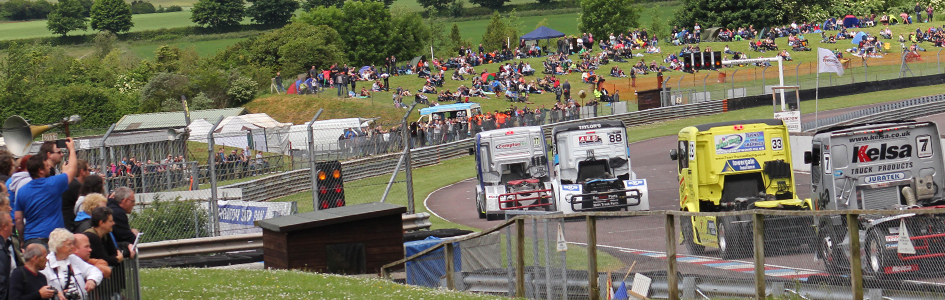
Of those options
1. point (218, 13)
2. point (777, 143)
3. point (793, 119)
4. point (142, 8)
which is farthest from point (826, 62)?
point (142, 8)

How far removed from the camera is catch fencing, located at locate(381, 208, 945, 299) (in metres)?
7.35

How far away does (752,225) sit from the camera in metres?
8.48

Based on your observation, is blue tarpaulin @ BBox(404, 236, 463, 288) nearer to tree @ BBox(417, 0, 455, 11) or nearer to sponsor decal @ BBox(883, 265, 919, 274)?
sponsor decal @ BBox(883, 265, 919, 274)

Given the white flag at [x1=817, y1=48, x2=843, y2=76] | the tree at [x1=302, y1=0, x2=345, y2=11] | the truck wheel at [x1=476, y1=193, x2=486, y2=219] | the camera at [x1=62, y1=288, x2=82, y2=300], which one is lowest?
the truck wheel at [x1=476, y1=193, x2=486, y2=219]

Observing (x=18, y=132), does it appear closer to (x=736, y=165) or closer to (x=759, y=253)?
(x=759, y=253)

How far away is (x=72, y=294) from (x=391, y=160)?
72.0ft

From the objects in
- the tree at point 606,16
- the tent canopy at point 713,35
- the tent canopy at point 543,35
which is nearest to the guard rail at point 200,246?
the tent canopy at point 543,35

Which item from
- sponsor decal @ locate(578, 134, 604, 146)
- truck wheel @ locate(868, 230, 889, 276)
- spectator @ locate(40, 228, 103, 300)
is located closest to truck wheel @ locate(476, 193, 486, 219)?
sponsor decal @ locate(578, 134, 604, 146)

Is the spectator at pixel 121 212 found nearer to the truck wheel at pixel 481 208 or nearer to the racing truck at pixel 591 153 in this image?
the racing truck at pixel 591 153

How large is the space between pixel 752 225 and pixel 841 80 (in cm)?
4358

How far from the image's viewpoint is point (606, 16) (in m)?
91.3

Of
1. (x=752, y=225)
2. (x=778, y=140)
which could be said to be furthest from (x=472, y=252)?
(x=778, y=140)

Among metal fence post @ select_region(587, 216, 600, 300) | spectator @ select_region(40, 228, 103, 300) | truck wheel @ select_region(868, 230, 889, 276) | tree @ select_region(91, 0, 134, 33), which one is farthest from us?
tree @ select_region(91, 0, 134, 33)

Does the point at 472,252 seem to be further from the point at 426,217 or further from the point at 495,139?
the point at 495,139
